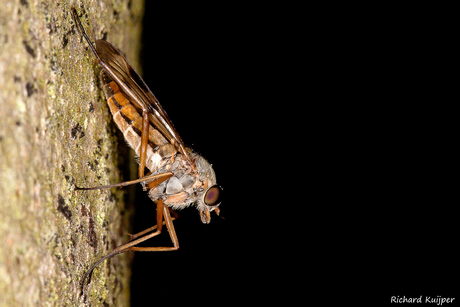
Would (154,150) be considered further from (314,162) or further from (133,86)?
(314,162)

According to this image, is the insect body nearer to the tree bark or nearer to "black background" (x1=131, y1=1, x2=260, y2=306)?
the tree bark

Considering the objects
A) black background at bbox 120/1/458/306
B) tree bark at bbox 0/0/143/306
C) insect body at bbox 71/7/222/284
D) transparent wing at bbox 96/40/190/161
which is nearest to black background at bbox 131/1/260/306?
black background at bbox 120/1/458/306

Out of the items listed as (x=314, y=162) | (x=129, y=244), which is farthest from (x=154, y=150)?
(x=314, y=162)

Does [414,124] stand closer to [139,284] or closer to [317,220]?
[317,220]

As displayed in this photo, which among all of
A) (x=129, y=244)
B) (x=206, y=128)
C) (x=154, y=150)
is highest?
(x=206, y=128)

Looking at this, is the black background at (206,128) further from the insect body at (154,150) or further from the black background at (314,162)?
the insect body at (154,150)

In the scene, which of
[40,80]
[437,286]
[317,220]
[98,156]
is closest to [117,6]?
[98,156]

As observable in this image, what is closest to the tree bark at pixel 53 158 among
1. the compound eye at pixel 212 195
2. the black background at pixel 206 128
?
the compound eye at pixel 212 195
